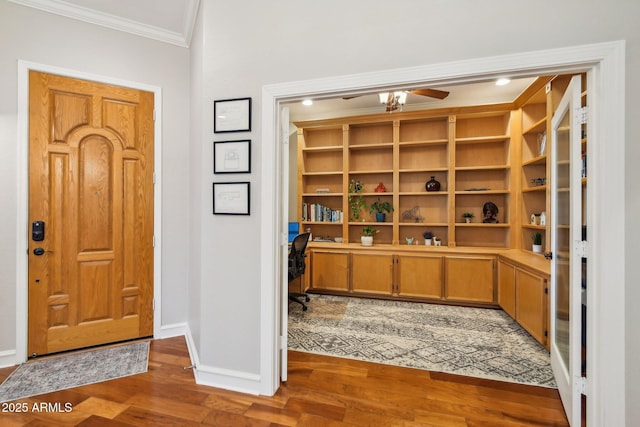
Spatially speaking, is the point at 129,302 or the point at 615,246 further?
the point at 129,302

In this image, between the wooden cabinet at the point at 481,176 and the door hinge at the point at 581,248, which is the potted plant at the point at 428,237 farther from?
the door hinge at the point at 581,248

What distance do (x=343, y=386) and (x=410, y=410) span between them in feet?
1.61

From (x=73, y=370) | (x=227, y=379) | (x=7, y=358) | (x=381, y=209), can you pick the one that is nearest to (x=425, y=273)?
(x=381, y=209)

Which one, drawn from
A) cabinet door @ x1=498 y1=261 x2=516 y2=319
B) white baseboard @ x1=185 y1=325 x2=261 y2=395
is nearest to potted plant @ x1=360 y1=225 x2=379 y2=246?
Answer: cabinet door @ x1=498 y1=261 x2=516 y2=319

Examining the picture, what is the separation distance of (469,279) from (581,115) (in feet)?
8.86

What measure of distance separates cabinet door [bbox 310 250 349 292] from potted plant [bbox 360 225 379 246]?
35 centimetres

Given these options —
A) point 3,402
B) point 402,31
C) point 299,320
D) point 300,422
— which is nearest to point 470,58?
point 402,31

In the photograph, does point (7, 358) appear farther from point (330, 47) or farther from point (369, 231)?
point (369, 231)

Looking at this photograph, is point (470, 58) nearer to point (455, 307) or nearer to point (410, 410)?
point (410, 410)

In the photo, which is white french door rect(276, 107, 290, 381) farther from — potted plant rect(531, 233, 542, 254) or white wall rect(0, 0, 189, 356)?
potted plant rect(531, 233, 542, 254)

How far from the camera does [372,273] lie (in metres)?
4.26

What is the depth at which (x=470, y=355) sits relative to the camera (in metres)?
2.61

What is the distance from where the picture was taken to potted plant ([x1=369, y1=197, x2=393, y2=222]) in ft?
15.2

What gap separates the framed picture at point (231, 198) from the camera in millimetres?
2053
